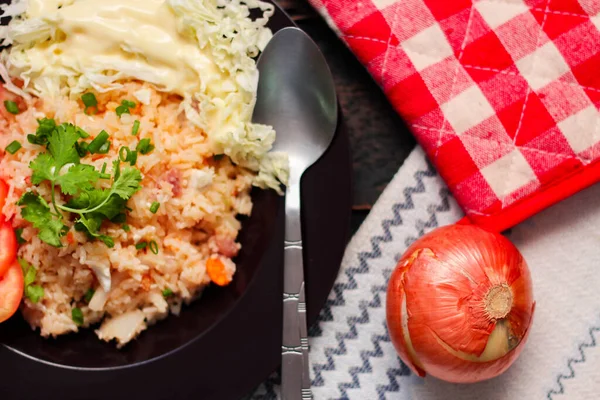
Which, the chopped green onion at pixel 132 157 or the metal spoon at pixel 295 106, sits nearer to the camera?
the chopped green onion at pixel 132 157

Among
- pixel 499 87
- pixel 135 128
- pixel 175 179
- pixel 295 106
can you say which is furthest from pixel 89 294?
pixel 499 87

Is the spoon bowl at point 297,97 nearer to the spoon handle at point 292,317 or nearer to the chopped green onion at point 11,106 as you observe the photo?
the spoon handle at point 292,317

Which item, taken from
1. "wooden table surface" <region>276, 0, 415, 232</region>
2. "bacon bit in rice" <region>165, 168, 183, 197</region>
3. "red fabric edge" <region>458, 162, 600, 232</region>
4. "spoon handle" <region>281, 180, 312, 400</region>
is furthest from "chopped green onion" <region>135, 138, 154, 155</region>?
"red fabric edge" <region>458, 162, 600, 232</region>

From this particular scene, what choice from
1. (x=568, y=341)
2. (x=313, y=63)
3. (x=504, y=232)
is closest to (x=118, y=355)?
(x=313, y=63)

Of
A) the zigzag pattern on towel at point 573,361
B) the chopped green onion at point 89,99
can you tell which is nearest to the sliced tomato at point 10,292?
the chopped green onion at point 89,99

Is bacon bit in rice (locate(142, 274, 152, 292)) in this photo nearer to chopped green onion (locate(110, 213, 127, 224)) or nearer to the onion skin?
chopped green onion (locate(110, 213, 127, 224))
